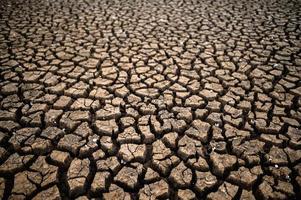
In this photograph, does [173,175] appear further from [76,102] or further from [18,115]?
[18,115]

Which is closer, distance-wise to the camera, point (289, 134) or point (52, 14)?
point (289, 134)

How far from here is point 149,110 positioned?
2309 millimetres

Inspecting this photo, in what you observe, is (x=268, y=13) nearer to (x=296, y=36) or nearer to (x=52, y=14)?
(x=296, y=36)

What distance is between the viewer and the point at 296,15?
454 cm

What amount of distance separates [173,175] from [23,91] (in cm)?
180

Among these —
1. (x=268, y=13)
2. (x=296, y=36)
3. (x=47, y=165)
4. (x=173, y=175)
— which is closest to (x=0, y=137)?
(x=47, y=165)

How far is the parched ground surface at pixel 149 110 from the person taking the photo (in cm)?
170

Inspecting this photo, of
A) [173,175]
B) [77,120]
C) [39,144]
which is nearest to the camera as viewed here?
Result: [173,175]

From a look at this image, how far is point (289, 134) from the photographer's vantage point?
205cm

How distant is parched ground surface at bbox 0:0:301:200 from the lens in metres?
1.70

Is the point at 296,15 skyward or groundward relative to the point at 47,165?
skyward

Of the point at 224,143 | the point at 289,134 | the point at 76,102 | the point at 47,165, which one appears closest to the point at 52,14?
the point at 76,102

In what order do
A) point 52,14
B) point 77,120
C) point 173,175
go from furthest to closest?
1. point 52,14
2. point 77,120
3. point 173,175

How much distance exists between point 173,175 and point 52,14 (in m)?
4.06
